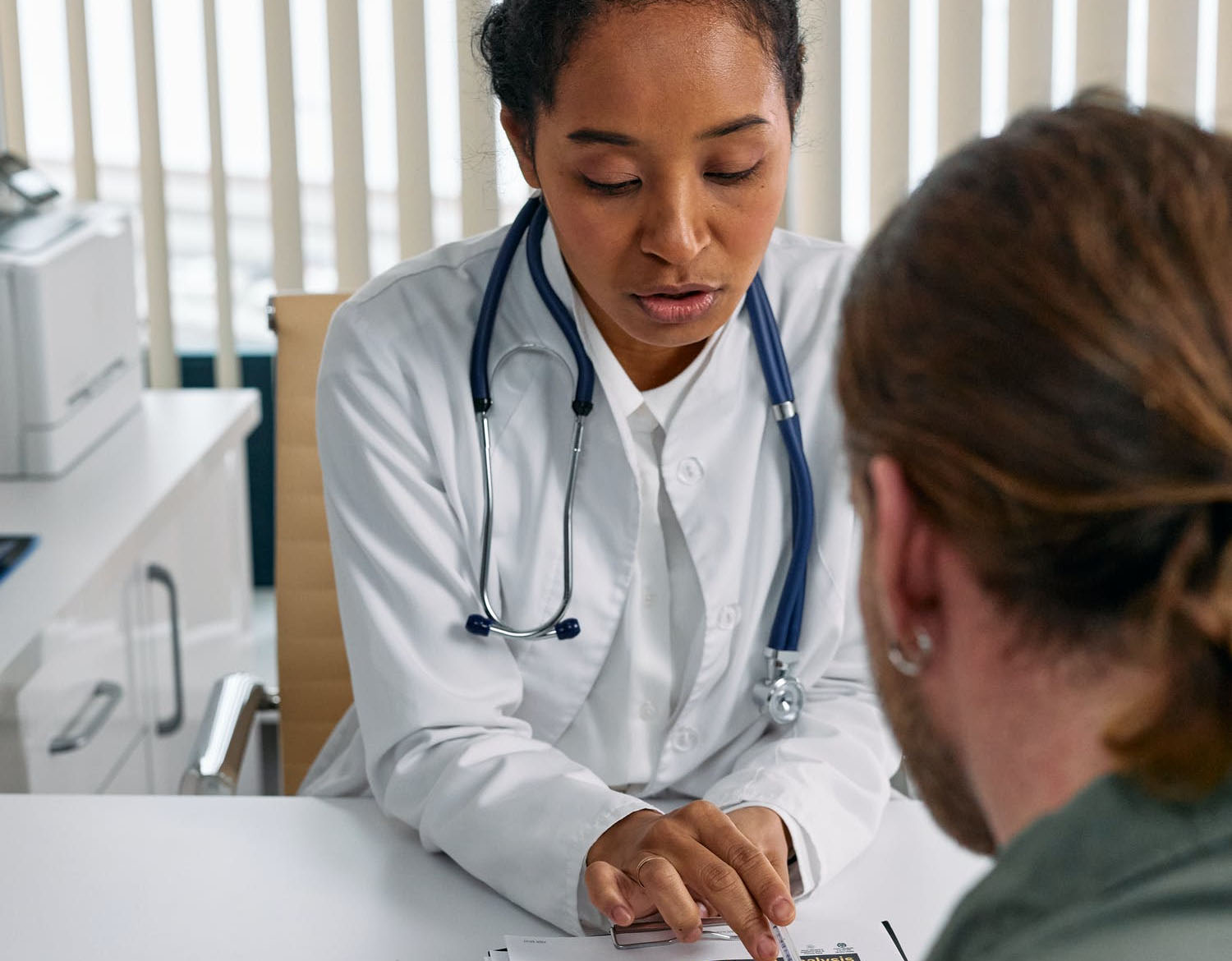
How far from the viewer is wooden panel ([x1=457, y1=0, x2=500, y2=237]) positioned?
8.53ft

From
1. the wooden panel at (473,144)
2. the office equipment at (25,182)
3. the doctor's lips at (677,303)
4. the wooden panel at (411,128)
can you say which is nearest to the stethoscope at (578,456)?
the doctor's lips at (677,303)

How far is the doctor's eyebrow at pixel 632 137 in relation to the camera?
1095mm

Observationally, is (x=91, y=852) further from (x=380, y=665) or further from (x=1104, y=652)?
(x=1104, y=652)

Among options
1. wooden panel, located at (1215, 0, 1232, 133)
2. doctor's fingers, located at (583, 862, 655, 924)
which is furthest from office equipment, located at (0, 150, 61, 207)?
wooden panel, located at (1215, 0, 1232, 133)

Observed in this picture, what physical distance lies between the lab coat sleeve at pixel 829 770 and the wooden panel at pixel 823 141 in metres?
1.52

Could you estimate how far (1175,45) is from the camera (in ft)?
8.71

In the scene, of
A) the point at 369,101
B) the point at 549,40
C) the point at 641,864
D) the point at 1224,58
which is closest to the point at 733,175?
the point at 549,40

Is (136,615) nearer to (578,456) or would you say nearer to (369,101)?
(578,456)

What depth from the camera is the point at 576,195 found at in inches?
45.0

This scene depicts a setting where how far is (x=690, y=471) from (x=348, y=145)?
1.67 metres

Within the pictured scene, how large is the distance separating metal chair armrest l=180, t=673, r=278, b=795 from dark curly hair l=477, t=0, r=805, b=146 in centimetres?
71

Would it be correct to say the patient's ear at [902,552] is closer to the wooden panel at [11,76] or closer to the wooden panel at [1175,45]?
the wooden panel at [1175,45]

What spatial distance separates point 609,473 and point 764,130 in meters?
0.33

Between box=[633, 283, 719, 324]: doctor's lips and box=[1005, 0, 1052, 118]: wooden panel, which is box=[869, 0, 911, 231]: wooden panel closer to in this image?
box=[1005, 0, 1052, 118]: wooden panel
